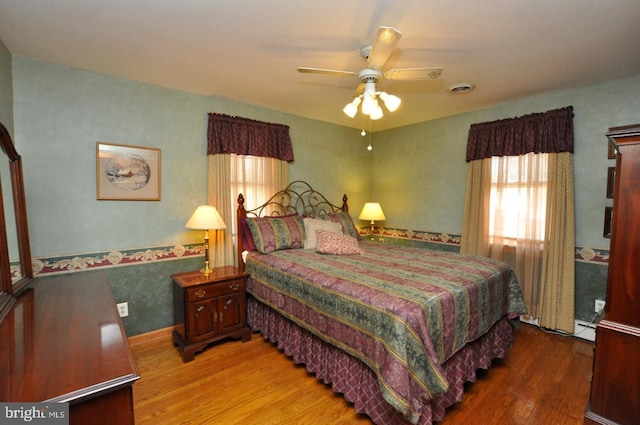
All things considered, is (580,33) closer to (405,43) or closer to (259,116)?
(405,43)

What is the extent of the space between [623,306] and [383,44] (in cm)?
153

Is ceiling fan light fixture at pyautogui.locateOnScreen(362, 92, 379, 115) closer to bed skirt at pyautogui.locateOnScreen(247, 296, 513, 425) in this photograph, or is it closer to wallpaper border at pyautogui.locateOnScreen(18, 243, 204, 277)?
bed skirt at pyautogui.locateOnScreen(247, 296, 513, 425)

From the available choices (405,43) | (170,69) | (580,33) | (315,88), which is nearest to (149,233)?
(170,69)

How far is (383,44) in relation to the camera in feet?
5.17

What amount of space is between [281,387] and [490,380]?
159 cm

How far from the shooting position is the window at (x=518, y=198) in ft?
10.2

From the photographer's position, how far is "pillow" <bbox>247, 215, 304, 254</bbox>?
10.1 feet

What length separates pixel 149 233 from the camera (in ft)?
9.32

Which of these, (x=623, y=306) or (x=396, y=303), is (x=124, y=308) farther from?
(x=623, y=306)

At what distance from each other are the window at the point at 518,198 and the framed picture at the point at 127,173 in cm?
366

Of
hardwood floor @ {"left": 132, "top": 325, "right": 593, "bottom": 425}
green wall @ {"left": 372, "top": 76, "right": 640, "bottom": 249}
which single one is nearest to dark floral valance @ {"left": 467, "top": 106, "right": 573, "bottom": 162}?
green wall @ {"left": 372, "top": 76, "right": 640, "bottom": 249}

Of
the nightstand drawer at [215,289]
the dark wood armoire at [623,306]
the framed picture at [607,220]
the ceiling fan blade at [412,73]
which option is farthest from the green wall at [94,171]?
the framed picture at [607,220]

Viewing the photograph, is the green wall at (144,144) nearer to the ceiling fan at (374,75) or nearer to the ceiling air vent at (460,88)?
the ceiling air vent at (460,88)

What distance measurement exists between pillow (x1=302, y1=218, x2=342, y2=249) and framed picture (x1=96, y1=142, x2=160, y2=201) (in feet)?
5.09
